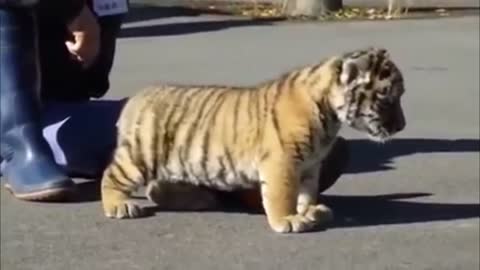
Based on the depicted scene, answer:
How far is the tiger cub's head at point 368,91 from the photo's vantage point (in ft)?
21.3

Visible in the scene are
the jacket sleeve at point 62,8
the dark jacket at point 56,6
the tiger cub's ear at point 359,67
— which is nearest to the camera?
the tiger cub's ear at point 359,67

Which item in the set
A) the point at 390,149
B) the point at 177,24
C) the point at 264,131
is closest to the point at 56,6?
the point at 264,131

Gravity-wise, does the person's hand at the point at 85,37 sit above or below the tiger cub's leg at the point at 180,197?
above

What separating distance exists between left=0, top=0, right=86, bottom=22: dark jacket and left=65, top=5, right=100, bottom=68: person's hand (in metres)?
0.03

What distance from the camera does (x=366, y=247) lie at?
641 centimetres

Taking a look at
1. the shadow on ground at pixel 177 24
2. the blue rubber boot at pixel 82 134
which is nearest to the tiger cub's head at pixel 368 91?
the blue rubber boot at pixel 82 134

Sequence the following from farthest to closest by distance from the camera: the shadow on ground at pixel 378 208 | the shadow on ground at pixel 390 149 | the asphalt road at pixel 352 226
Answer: the shadow on ground at pixel 390 149
the shadow on ground at pixel 378 208
the asphalt road at pixel 352 226

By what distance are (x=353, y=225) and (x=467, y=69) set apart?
6.00 metres

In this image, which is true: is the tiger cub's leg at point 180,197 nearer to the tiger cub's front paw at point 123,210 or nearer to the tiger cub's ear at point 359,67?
the tiger cub's front paw at point 123,210

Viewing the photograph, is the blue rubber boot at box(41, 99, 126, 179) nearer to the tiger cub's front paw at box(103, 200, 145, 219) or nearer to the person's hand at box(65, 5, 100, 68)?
the person's hand at box(65, 5, 100, 68)

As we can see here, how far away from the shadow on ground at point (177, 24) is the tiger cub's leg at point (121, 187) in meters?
7.89

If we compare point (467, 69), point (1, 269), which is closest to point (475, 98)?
point (467, 69)

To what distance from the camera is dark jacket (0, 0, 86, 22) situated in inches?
282

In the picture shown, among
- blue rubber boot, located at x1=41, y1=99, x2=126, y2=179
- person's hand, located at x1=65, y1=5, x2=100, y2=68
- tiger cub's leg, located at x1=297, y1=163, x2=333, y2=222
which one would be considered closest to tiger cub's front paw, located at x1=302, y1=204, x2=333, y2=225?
tiger cub's leg, located at x1=297, y1=163, x2=333, y2=222
